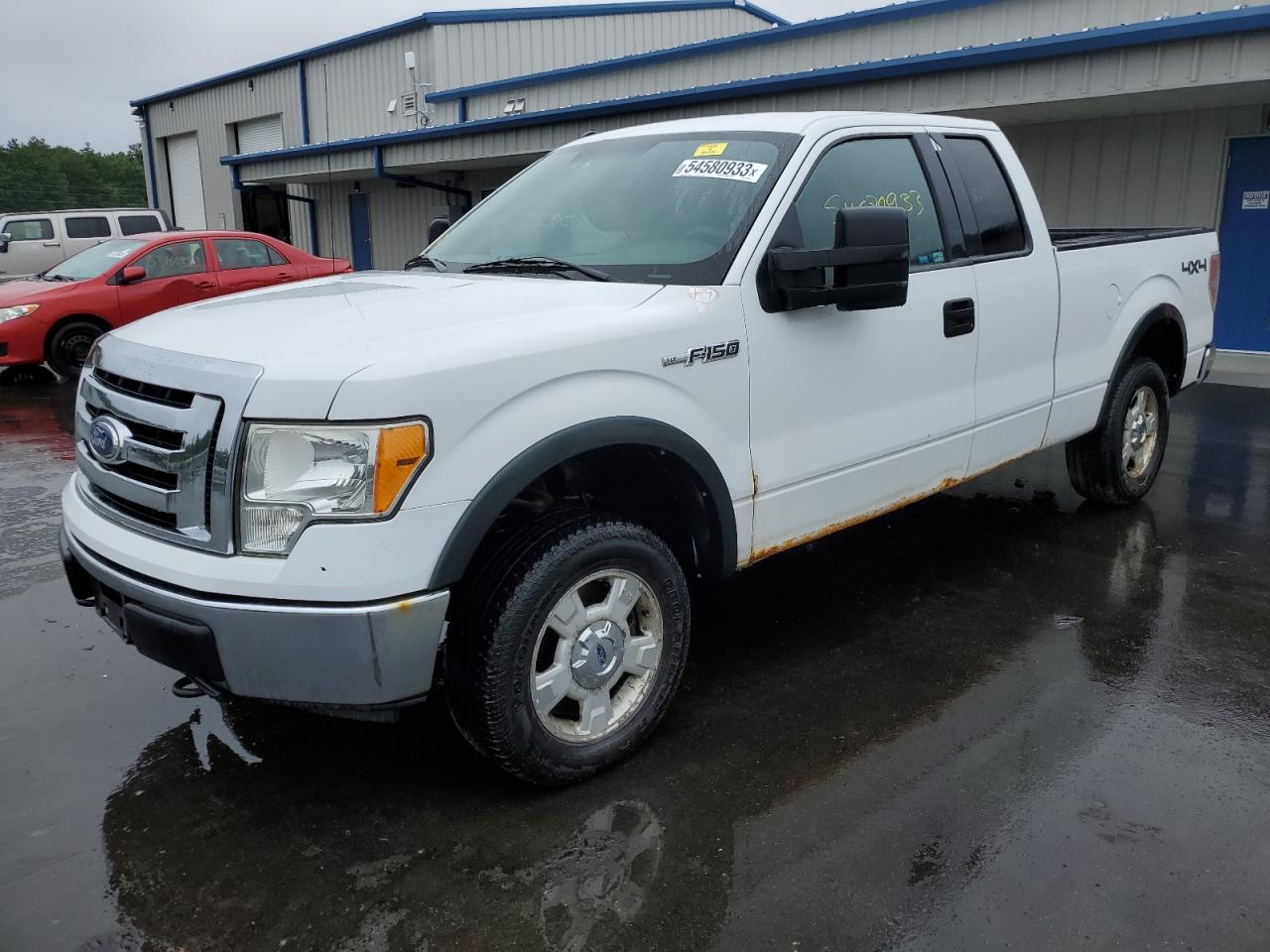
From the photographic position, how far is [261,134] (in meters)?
28.3

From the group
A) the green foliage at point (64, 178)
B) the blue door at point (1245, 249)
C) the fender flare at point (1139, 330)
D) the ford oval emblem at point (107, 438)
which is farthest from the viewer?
the green foliage at point (64, 178)

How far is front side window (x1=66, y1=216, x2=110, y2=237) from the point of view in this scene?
766 inches

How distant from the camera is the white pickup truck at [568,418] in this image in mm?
2559

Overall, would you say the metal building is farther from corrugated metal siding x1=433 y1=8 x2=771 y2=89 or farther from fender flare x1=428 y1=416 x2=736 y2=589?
fender flare x1=428 y1=416 x2=736 y2=589

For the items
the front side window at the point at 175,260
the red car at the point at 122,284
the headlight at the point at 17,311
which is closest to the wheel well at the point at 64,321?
the red car at the point at 122,284

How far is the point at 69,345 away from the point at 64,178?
7671 cm

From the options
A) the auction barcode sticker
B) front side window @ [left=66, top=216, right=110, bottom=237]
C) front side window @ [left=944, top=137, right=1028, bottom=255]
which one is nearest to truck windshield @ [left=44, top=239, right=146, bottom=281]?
front side window @ [left=66, top=216, right=110, bottom=237]

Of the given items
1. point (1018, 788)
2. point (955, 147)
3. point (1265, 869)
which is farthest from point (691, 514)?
point (955, 147)

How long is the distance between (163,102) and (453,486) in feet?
113

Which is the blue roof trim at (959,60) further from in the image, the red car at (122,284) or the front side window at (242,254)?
the front side window at (242,254)

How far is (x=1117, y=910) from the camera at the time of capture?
2543 millimetres

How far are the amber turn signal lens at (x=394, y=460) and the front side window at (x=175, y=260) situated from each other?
11068 millimetres

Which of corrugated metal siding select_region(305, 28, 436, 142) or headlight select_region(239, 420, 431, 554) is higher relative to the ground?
corrugated metal siding select_region(305, 28, 436, 142)

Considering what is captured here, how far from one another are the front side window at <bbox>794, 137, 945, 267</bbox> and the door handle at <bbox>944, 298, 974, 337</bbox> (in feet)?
0.63
